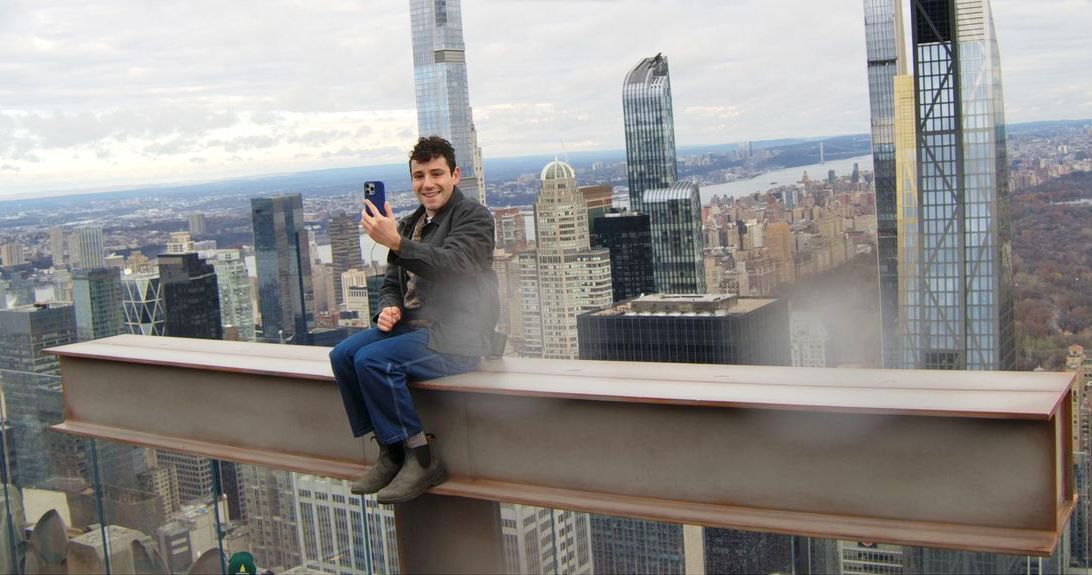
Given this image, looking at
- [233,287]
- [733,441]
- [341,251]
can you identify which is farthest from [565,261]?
[733,441]

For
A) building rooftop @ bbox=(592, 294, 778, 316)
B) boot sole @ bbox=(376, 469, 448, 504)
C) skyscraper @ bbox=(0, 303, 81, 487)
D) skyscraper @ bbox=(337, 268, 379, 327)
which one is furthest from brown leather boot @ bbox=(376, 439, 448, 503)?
building rooftop @ bbox=(592, 294, 778, 316)

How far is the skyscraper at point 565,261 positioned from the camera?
10336 millimetres

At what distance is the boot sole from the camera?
191cm

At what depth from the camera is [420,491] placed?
194 cm

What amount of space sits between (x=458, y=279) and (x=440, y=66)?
653 inches

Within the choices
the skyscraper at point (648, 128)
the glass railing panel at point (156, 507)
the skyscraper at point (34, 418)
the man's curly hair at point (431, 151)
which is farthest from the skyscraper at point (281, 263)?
the skyscraper at point (648, 128)

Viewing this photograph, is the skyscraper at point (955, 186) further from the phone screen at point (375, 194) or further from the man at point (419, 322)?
the phone screen at point (375, 194)

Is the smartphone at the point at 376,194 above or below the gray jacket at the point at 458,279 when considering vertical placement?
above

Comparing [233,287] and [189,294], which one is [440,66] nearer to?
[233,287]

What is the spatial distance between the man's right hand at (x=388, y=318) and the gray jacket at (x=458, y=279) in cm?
3

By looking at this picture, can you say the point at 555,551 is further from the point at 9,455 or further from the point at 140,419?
the point at 9,455

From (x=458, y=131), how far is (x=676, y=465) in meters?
14.8

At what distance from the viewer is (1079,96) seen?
8.68m

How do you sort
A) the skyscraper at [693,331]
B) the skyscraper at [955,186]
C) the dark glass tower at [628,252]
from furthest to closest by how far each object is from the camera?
the dark glass tower at [628,252] < the skyscraper at [955,186] < the skyscraper at [693,331]
